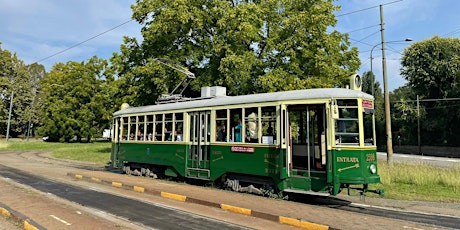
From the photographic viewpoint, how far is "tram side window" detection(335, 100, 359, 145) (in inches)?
378

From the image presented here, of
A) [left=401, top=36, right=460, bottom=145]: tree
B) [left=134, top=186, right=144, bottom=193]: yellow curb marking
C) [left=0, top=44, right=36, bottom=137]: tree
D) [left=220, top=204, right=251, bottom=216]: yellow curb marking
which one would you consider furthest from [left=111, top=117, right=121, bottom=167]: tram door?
[left=0, top=44, right=36, bottom=137]: tree

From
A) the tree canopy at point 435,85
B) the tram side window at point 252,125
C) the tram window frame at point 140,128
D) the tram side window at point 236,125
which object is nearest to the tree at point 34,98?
the tram window frame at point 140,128

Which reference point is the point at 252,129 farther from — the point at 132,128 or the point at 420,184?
the point at 132,128

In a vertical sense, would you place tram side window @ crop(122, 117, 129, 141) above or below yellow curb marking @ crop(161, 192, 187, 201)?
above

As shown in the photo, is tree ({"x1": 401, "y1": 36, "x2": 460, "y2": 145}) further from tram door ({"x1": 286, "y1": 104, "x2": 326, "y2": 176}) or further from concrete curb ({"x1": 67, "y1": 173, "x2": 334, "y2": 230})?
concrete curb ({"x1": 67, "y1": 173, "x2": 334, "y2": 230})

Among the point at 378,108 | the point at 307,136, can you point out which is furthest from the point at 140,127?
the point at 378,108

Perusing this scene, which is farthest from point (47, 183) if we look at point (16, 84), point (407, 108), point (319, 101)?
point (16, 84)

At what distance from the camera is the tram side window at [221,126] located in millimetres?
12039

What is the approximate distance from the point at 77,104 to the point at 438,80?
50842 millimetres

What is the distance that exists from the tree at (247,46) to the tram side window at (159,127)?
5944 mm

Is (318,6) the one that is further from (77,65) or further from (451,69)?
(77,65)

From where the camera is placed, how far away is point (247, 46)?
22.2m

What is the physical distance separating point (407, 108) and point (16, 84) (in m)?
65.7

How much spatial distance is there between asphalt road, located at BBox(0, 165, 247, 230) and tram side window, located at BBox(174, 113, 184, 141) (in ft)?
11.5
